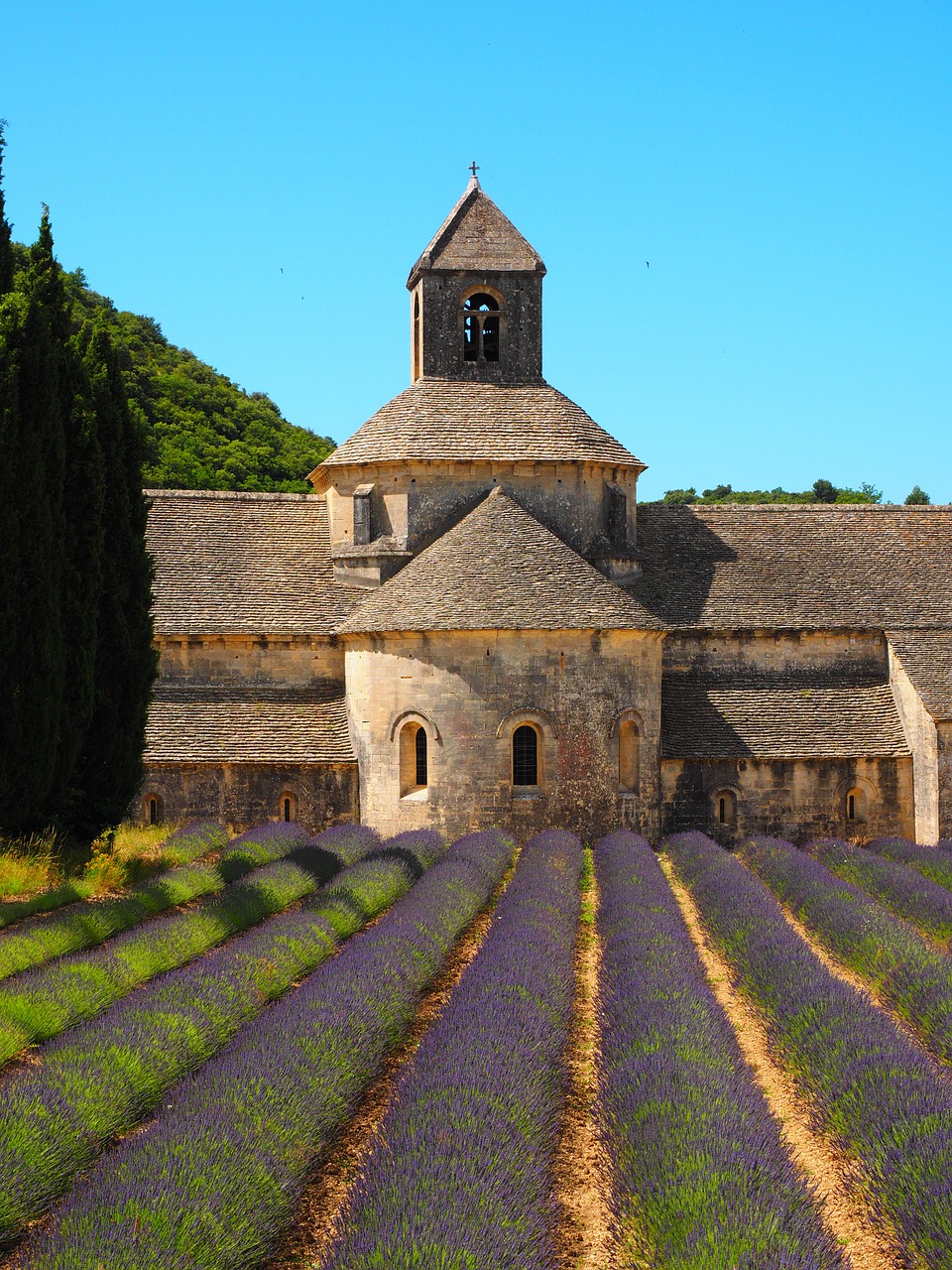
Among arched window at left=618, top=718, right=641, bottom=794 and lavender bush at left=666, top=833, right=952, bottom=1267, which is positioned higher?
arched window at left=618, top=718, right=641, bottom=794

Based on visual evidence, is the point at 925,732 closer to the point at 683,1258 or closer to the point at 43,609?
the point at 43,609

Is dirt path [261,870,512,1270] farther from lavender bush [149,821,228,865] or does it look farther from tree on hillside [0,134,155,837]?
lavender bush [149,821,228,865]

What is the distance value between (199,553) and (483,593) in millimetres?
7473

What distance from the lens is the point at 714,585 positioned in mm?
28234

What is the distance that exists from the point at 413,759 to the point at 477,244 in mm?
12561

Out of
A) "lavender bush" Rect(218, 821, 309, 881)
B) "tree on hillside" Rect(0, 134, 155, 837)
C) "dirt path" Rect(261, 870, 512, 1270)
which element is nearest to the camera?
"dirt path" Rect(261, 870, 512, 1270)

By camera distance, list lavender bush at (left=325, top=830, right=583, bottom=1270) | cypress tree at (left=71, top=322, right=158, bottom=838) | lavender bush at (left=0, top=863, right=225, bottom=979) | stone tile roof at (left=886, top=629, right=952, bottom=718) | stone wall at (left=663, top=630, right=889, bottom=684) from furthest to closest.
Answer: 1. stone wall at (left=663, top=630, right=889, bottom=684)
2. stone tile roof at (left=886, top=629, right=952, bottom=718)
3. cypress tree at (left=71, top=322, right=158, bottom=838)
4. lavender bush at (left=0, top=863, right=225, bottom=979)
5. lavender bush at (left=325, top=830, right=583, bottom=1270)

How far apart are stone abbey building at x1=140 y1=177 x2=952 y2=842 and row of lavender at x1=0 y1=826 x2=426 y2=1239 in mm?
8758

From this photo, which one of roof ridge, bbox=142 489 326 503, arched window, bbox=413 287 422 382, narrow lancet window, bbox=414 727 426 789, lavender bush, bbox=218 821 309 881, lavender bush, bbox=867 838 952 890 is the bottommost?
lavender bush, bbox=867 838 952 890

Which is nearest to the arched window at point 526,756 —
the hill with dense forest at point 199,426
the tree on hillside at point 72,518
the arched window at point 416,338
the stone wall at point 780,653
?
the stone wall at point 780,653

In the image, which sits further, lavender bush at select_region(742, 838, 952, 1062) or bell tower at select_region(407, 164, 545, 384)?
bell tower at select_region(407, 164, 545, 384)

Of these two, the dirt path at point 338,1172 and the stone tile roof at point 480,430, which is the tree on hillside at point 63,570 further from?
the stone tile roof at point 480,430

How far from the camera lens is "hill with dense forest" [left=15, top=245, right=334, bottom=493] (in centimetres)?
4319

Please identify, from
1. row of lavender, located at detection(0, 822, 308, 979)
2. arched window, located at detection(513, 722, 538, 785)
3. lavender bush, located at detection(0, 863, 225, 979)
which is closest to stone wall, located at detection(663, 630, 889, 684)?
arched window, located at detection(513, 722, 538, 785)
